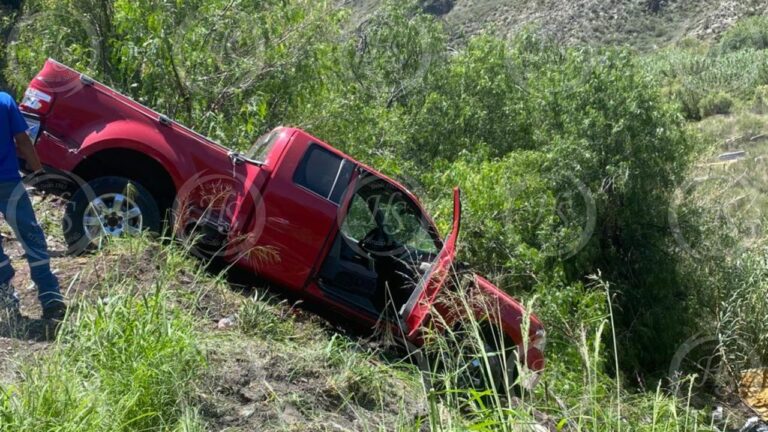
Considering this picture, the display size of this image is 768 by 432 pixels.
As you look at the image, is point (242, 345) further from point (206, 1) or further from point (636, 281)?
point (636, 281)

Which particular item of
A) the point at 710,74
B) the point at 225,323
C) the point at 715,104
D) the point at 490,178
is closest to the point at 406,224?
the point at 225,323

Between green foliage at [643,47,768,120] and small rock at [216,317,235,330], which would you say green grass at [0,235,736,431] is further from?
green foliage at [643,47,768,120]

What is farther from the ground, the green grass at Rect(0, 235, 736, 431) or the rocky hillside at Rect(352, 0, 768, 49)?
the rocky hillside at Rect(352, 0, 768, 49)

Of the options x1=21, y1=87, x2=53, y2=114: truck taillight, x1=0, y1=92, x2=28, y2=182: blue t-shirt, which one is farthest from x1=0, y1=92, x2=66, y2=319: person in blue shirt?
x1=21, y1=87, x2=53, y2=114: truck taillight

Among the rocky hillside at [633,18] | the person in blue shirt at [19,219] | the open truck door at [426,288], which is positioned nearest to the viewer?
the person in blue shirt at [19,219]

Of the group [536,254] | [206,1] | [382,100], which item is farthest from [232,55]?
[382,100]

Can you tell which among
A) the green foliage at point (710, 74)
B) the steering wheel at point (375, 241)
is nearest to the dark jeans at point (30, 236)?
the steering wheel at point (375, 241)

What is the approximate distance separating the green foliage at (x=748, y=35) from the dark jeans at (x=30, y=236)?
1820 inches

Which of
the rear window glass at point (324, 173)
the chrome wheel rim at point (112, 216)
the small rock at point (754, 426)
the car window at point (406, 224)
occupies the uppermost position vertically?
the rear window glass at point (324, 173)

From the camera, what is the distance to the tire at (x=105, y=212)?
23.7ft

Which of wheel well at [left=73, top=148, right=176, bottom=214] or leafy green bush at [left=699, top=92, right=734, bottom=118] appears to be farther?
leafy green bush at [left=699, top=92, right=734, bottom=118]

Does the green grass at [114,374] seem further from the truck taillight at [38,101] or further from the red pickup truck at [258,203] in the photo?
the truck taillight at [38,101]

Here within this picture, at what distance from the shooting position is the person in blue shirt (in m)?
5.66

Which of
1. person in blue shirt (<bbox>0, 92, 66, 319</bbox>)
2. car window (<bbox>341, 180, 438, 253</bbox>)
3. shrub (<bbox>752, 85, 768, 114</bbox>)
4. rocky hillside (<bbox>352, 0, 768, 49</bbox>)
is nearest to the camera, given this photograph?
person in blue shirt (<bbox>0, 92, 66, 319</bbox>)
